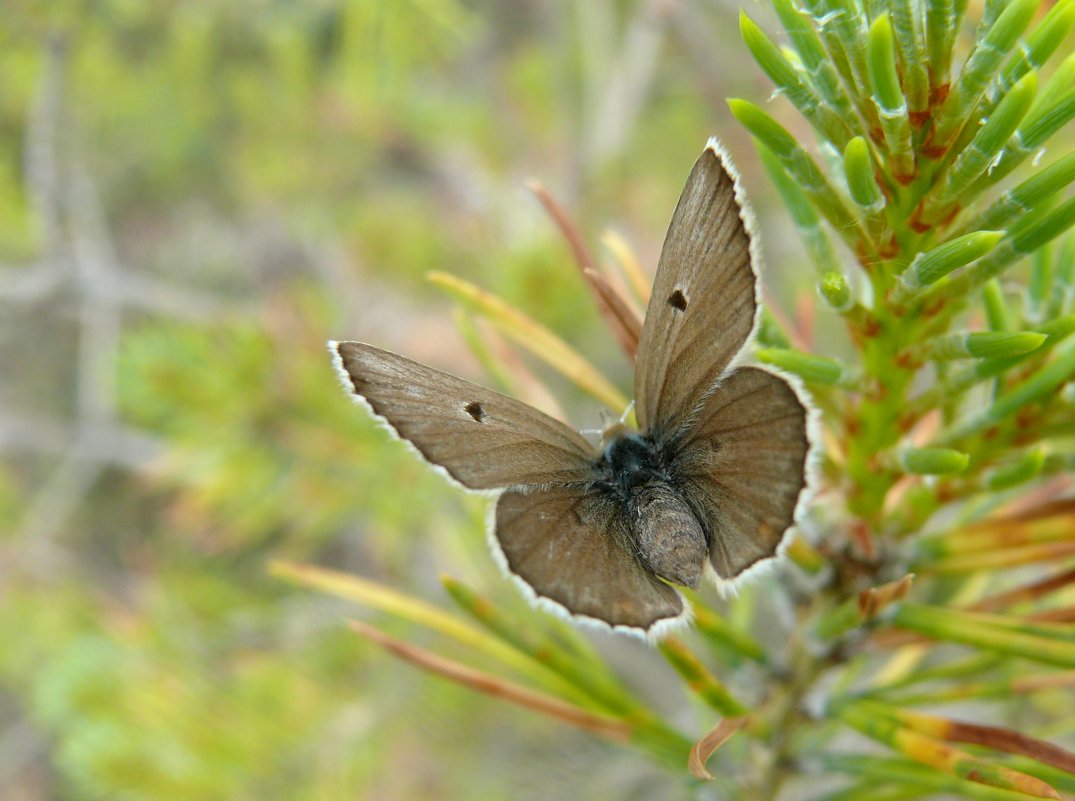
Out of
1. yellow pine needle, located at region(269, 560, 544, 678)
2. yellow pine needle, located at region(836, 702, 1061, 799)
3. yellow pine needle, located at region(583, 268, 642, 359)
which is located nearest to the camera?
yellow pine needle, located at region(836, 702, 1061, 799)

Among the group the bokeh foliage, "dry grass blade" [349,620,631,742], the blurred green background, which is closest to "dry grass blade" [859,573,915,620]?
the bokeh foliage

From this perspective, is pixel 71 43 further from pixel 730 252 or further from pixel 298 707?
pixel 730 252

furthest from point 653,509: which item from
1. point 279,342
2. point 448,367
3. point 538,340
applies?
point 448,367

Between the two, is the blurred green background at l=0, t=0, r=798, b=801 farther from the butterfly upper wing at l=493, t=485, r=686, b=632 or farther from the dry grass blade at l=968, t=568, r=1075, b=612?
the dry grass blade at l=968, t=568, r=1075, b=612

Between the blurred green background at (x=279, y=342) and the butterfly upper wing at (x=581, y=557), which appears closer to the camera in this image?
the butterfly upper wing at (x=581, y=557)

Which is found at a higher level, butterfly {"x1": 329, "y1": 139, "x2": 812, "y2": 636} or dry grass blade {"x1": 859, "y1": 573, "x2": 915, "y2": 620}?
butterfly {"x1": 329, "y1": 139, "x2": 812, "y2": 636}

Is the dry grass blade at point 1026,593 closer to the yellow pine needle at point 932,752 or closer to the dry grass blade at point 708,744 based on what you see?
the yellow pine needle at point 932,752

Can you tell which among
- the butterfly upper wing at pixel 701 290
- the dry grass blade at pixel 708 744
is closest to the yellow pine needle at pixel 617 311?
the butterfly upper wing at pixel 701 290
